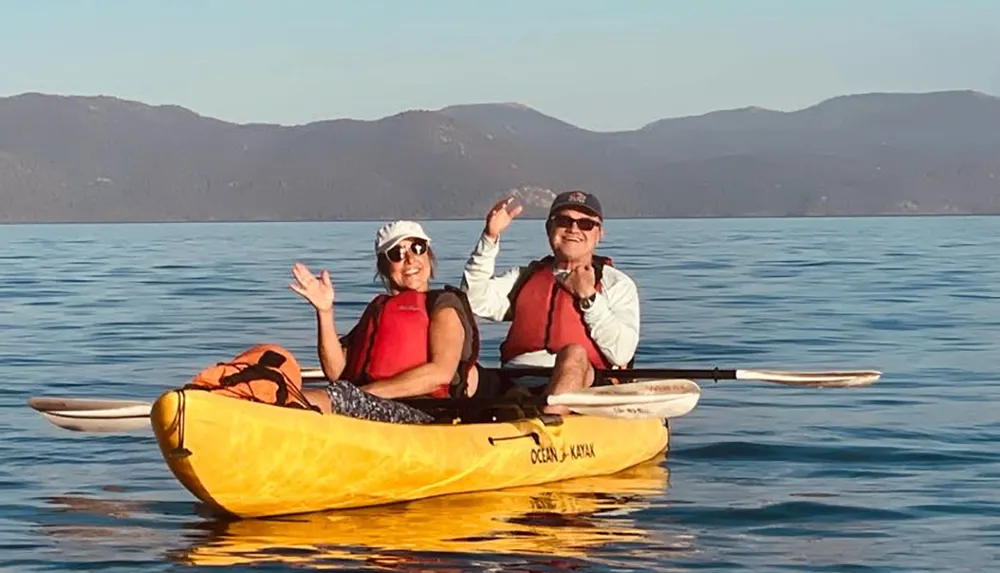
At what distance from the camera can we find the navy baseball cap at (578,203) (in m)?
12.3

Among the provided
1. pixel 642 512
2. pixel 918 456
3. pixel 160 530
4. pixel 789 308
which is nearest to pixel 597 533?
pixel 642 512

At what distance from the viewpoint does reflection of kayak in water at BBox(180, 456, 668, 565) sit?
9922 mm

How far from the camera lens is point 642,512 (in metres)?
11.3

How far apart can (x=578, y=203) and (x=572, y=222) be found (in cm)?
14

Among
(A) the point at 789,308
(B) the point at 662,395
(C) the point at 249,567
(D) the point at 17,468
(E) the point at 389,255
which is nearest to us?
(C) the point at 249,567

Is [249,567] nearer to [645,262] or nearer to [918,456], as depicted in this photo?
[918,456]

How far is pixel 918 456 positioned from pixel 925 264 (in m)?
37.1

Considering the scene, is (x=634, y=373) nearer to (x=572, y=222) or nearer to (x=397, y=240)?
(x=572, y=222)

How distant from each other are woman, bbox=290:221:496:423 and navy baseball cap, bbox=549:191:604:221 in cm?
135

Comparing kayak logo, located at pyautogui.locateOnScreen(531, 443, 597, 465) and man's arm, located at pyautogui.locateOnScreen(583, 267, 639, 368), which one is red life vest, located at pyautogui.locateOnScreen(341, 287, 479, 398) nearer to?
kayak logo, located at pyautogui.locateOnScreen(531, 443, 597, 465)

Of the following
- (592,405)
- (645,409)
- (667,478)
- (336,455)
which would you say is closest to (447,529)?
(336,455)

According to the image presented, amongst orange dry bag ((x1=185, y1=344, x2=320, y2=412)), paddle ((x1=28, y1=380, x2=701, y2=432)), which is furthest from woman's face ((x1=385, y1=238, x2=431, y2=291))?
paddle ((x1=28, y1=380, x2=701, y2=432))

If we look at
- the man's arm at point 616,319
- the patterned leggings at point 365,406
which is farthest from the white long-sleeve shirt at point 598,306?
the patterned leggings at point 365,406

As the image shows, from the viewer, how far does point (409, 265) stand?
36.5 ft
